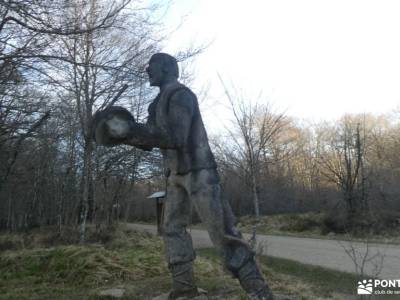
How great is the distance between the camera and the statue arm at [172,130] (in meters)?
3.63

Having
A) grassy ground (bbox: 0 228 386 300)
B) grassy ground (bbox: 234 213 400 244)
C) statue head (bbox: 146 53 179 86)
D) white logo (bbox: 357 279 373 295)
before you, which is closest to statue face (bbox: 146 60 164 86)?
statue head (bbox: 146 53 179 86)

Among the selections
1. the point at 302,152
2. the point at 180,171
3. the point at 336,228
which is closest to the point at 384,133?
the point at 302,152

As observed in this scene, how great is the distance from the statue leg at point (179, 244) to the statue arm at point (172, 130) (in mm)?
818

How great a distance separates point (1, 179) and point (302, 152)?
3296 centimetres

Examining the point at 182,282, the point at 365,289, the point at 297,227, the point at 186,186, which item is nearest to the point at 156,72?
the point at 186,186

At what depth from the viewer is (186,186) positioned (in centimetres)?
446

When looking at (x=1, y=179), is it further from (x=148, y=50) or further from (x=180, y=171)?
(x=180, y=171)

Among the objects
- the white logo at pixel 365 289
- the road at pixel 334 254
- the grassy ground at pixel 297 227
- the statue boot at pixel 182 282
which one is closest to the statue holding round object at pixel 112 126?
the statue boot at pixel 182 282

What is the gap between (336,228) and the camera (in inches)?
794

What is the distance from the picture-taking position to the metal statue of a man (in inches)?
163

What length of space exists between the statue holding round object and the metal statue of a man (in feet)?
0.70

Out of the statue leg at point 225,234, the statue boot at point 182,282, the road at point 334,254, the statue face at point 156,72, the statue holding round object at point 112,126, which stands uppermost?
the statue face at point 156,72

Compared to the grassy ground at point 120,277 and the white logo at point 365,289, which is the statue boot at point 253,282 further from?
the white logo at point 365,289

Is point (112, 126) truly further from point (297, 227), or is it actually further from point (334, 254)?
point (297, 227)
